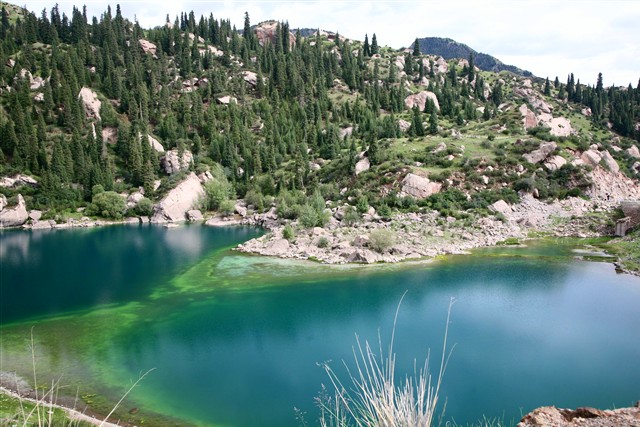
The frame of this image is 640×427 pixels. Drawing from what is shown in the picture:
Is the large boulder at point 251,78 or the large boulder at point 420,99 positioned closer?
the large boulder at point 420,99

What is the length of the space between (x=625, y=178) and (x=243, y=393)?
249 ft

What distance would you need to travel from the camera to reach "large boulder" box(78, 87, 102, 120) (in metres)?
100

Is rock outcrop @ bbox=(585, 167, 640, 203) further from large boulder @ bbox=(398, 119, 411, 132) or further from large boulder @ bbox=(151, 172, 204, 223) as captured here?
large boulder @ bbox=(151, 172, 204, 223)

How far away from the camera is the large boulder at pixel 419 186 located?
61281mm

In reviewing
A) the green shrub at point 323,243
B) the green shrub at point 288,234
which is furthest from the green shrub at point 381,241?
the green shrub at point 288,234

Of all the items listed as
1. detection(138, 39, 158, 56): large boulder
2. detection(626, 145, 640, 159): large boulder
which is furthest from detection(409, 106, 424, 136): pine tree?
detection(138, 39, 158, 56): large boulder

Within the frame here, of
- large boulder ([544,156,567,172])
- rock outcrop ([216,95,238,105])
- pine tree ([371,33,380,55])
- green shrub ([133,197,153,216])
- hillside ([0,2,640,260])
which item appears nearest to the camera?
hillside ([0,2,640,260])

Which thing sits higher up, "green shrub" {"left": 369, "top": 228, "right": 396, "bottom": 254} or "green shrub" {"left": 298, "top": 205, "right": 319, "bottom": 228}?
"green shrub" {"left": 298, "top": 205, "right": 319, "bottom": 228}

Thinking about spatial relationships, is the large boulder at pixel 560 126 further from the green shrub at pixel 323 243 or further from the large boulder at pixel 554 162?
the green shrub at pixel 323 243

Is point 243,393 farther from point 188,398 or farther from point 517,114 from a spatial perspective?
point 517,114

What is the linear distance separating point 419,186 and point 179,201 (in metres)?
44.9

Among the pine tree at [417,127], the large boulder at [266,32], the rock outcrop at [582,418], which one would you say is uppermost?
the large boulder at [266,32]

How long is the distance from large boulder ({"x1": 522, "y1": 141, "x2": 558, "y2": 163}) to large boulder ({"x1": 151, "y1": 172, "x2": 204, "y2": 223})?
58.2m

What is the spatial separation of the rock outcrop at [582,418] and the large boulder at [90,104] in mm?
110115
